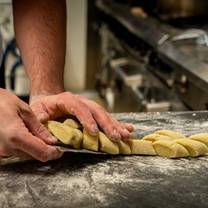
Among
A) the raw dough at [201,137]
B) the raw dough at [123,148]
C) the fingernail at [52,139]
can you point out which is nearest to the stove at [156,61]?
the raw dough at [201,137]

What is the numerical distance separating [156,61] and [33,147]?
1.16 meters

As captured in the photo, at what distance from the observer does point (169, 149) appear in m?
0.80

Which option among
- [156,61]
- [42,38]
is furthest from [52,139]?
[156,61]

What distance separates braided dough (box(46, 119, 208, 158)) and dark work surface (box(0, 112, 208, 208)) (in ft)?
0.05

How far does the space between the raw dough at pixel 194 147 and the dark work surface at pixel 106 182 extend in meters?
0.01

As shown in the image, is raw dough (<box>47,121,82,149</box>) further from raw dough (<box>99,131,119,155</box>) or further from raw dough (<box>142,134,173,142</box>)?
raw dough (<box>142,134,173,142</box>)

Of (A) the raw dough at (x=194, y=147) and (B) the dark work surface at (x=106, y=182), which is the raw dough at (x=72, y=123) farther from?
(A) the raw dough at (x=194, y=147)

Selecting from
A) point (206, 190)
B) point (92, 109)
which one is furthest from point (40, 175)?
point (206, 190)

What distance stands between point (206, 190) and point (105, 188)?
0.52 ft

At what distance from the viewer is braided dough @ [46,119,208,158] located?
0.77m

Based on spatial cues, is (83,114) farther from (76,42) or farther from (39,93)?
(76,42)

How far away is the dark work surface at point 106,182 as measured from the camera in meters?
0.64

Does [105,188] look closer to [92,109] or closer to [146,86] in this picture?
[92,109]

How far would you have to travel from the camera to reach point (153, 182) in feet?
2.31
